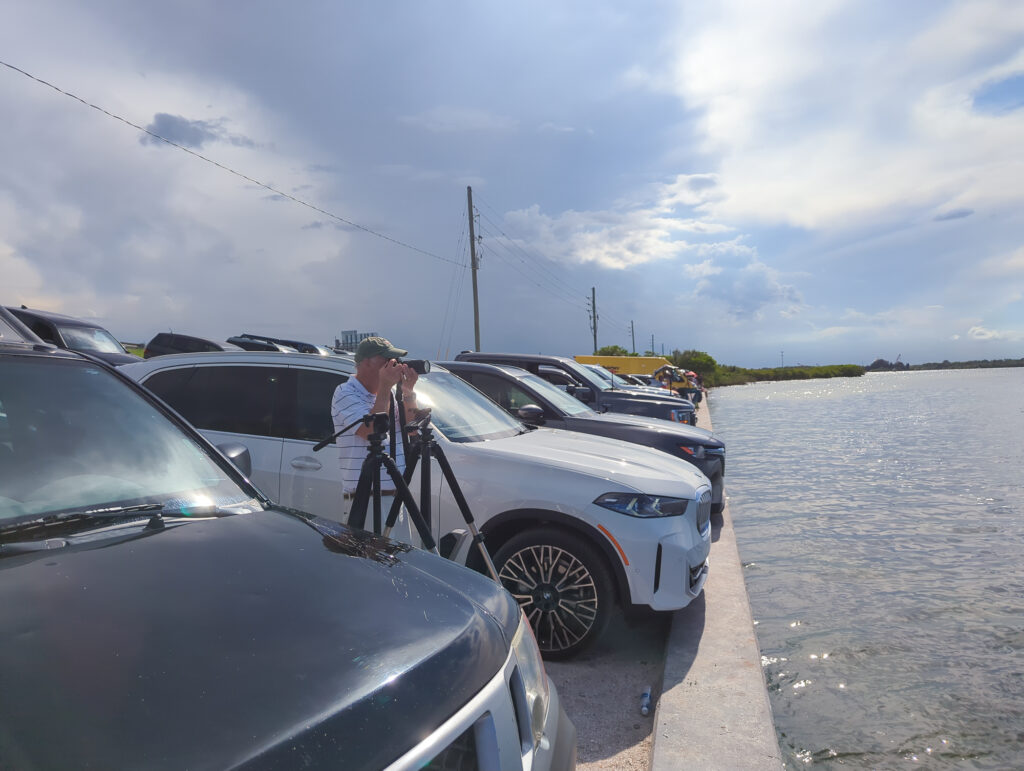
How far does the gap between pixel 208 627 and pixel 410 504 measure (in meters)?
1.98

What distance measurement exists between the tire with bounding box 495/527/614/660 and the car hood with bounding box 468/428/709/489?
41cm

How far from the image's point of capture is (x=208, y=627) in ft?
5.30

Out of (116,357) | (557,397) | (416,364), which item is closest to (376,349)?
(416,364)

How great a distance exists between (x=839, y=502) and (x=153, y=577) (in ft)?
32.2

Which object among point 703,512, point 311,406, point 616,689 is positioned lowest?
point 616,689

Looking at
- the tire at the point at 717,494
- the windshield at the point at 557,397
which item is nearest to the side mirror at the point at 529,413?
the windshield at the point at 557,397

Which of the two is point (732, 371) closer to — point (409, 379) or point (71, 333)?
point (71, 333)


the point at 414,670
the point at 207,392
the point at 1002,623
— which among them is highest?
the point at 207,392

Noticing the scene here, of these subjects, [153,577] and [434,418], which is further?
[434,418]

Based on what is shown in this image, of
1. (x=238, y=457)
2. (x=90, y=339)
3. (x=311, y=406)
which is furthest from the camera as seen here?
(x=90, y=339)

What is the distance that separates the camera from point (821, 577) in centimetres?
637

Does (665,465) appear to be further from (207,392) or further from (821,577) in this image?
(207,392)

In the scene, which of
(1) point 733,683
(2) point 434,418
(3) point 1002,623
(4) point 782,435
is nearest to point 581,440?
(2) point 434,418

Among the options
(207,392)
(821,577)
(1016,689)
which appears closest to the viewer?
(1016,689)
